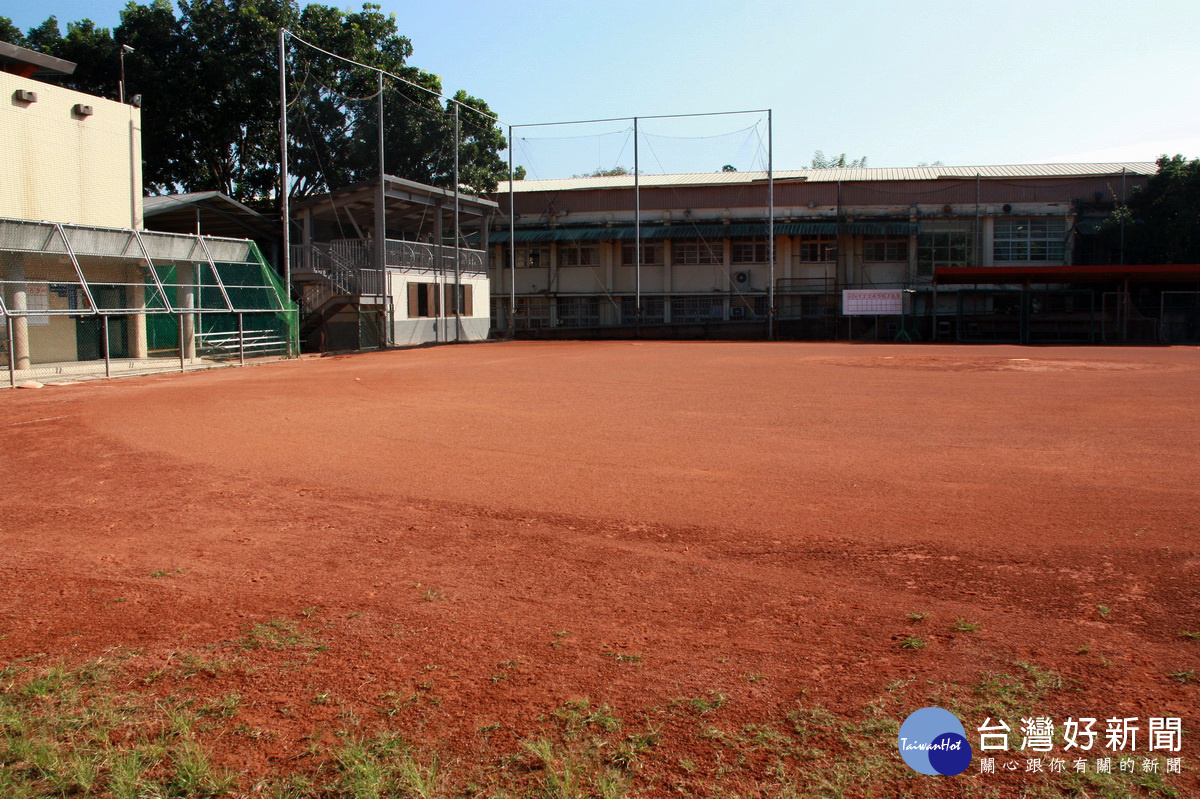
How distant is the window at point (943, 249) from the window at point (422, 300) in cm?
2687

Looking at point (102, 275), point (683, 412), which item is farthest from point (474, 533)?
point (102, 275)

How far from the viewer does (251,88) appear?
140ft

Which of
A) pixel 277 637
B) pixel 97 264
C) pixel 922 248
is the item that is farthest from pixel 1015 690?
pixel 922 248

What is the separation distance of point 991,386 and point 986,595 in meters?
14.7

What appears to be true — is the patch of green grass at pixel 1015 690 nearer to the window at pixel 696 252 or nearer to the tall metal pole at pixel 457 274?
the tall metal pole at pixel 457 274

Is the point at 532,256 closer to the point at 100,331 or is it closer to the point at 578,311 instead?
the point at 578,311

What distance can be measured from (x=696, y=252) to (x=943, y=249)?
1362 cm

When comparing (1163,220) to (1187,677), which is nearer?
(1187,677)

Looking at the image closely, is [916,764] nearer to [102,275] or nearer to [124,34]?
[102,275]

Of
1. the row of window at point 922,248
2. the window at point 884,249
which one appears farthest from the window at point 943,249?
the window at point 884,249

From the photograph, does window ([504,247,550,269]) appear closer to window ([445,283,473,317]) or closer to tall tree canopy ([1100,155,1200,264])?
window ([445,283,473,317])

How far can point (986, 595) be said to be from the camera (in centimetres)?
589

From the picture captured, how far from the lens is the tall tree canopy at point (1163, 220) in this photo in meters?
44.6

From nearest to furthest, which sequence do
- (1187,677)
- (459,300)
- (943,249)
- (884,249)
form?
(1187,677)
(459,300)
(943,249)
(884,249)
